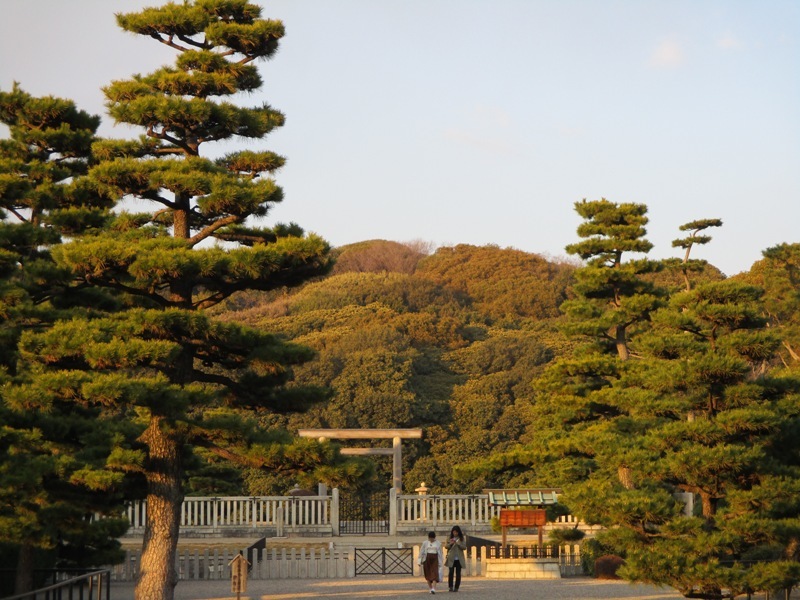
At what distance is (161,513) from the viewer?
14.1 m

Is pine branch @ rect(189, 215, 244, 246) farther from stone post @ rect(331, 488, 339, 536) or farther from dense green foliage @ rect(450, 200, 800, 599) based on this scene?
stone post @ rect(331, 488, 339, 536)

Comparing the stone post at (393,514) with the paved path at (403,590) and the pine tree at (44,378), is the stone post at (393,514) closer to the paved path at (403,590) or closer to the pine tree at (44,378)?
the paved path at (403,590)

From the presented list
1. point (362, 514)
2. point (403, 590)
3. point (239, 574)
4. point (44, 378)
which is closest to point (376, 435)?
point (362, 514)

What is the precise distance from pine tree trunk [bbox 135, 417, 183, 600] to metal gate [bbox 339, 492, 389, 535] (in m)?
13.2

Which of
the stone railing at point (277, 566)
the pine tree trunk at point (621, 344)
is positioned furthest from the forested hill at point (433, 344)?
the stone railing at point (277, 566)

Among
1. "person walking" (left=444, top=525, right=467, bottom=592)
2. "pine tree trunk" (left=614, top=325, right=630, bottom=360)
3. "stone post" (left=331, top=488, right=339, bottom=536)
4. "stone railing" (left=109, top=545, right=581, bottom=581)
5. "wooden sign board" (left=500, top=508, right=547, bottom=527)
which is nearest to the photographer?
"person walking" (left=444, top=525, right=467, bottom=592)

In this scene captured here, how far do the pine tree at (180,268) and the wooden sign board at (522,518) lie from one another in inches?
265

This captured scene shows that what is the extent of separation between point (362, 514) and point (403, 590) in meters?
11.7

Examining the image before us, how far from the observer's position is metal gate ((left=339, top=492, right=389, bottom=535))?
1099 inches

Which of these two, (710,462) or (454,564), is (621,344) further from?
(710,462)

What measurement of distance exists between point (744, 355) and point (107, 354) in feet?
27.0

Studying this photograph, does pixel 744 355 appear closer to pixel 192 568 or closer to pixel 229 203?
pixel 229 203

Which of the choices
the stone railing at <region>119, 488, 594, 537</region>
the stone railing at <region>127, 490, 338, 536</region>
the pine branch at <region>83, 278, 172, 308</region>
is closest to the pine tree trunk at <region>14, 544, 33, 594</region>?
the pine branch at <region>83, 278, 172, 308</region>

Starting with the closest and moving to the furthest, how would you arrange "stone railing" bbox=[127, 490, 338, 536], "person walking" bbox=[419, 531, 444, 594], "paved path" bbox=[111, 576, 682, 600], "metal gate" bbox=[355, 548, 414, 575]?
"paved path" bbox=[111, 576, 682, 600], "person walking" bbox=[419, 531, 444, 594], "metal gate" bbox=[355, 548, 414, 575], "stone railing" bbox=[127, 490, 338, 536]
